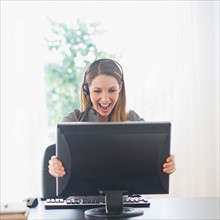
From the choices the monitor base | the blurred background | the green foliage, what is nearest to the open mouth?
the monitor base

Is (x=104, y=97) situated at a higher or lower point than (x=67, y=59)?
lower

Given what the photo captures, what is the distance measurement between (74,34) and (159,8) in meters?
0.79

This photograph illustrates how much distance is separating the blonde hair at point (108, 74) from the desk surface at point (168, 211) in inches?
17.5

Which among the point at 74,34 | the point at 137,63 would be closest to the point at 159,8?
the point at 137,63

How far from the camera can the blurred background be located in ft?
12.1

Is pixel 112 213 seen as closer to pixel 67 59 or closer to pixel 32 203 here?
pixel 32 203

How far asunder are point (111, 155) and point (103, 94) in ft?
1.42

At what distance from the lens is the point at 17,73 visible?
12.1ft

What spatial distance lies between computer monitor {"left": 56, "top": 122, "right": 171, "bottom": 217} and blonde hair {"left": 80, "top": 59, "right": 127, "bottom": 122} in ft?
1.42

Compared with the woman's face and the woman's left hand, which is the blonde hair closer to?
the woman's face

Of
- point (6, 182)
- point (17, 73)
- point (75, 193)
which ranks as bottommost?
point (6, 182)

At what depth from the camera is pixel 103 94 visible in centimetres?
205

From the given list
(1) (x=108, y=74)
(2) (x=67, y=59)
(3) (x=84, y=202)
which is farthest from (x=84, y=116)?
(2) (x=67, y=59)

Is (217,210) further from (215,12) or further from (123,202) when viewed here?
(215,12)
